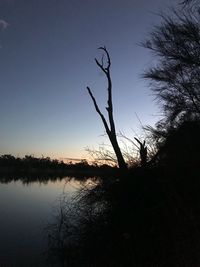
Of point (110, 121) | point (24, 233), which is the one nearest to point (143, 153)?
point (110, 121)

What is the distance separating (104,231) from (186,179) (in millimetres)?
2758

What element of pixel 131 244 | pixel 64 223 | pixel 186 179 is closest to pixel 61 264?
pixel 64 223

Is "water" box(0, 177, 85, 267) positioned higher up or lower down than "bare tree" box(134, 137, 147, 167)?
lower down

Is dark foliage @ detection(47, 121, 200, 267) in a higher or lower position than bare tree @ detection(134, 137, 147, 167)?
lower

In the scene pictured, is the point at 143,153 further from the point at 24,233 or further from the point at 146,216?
the point at 24,233

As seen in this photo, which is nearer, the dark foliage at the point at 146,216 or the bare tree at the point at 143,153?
the dark foliage at the point at 146,216

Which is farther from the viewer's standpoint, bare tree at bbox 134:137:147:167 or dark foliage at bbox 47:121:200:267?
bare tree at bbox 134:137:147:167

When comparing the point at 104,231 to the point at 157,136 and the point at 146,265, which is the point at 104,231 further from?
the point at 157,136

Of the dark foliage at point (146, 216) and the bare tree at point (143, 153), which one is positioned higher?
the bare tree at point (143, 153)

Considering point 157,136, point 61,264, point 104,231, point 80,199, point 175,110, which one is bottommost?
point 61,264

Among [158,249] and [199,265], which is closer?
[199,265]

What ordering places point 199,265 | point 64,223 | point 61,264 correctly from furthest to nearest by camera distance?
point 64,223
point 61,264
point 199,265

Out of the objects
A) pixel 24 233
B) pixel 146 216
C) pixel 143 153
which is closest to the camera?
pixel 146 216

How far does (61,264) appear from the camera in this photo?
47.3 ft
